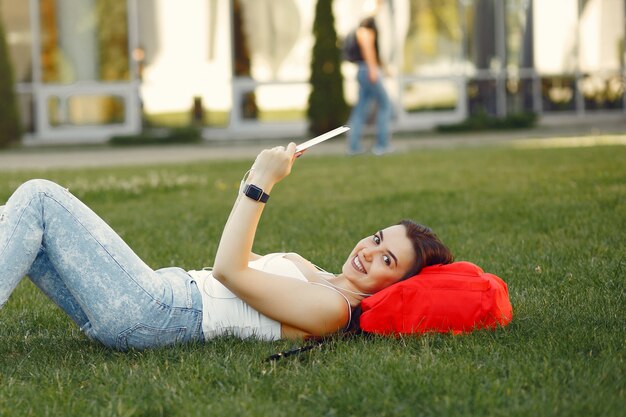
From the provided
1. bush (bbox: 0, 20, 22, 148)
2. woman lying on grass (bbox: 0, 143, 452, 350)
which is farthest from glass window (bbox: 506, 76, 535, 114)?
woman lying on grass (bbox: 0, 143, 452, 350)

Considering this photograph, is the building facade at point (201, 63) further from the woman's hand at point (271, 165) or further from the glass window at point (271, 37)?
the woman's hand at point (271, 165)

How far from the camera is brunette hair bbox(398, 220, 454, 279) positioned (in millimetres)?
3979

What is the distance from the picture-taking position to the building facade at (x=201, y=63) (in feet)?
64.5

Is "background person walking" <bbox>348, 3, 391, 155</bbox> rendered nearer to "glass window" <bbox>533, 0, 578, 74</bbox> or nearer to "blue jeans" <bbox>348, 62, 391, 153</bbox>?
"blue jeans" <bbox>348, 62, 391, 153</bbox>

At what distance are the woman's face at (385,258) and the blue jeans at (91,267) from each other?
754mm

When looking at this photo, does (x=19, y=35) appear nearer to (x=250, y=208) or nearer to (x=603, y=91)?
(x=603, y=91)

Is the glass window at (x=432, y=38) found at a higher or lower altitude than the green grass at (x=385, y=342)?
higher

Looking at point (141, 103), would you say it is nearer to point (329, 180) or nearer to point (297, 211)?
point (329, 180)

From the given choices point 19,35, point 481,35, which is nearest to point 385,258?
point 19,35

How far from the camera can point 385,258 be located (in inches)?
156

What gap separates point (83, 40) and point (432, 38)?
7.36 meters

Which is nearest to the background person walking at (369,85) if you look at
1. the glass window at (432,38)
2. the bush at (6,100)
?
the glass window at (432,38)

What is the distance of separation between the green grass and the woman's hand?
2.26ft

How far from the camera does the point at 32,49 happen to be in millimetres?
19625
